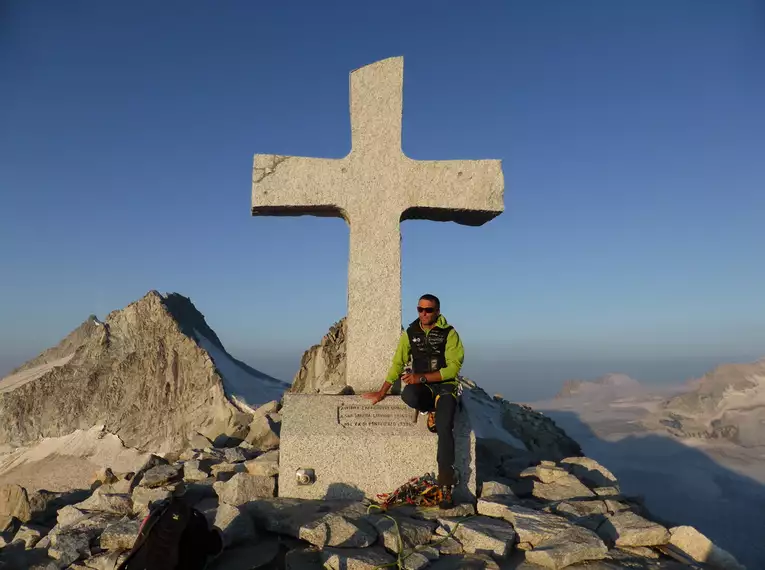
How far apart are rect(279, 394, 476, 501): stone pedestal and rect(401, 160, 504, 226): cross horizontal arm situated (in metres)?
2.73

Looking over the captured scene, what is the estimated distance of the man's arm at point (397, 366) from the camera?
5832 mm

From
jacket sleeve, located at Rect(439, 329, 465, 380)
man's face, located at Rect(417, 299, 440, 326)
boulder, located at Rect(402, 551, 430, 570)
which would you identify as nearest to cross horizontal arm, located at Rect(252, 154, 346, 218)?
man's face, located at Rect(417, 299, 440, 326)

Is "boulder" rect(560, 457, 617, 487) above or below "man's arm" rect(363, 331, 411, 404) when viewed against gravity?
below

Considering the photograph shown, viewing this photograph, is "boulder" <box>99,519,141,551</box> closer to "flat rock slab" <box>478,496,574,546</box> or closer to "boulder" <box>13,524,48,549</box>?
"boulder" <box>13,524,48,549</box>

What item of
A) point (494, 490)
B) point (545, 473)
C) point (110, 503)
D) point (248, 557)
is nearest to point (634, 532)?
point (494, 490)

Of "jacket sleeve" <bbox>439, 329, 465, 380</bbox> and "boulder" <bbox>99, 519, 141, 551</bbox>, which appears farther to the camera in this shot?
"jacket sleeve" <bbox>439, 329, 465, 380</bbox>

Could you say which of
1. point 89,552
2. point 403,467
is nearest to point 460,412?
point 403,467

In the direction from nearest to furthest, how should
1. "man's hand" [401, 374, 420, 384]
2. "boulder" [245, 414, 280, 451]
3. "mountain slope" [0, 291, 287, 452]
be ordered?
"man's hand" [401, 374, 420, 384]
"boulder" [245, 414, 280, 451]
"mountain slope" [0, 291, 287, 452]

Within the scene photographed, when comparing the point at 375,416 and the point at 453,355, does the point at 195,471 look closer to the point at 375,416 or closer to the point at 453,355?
the point at 375,416

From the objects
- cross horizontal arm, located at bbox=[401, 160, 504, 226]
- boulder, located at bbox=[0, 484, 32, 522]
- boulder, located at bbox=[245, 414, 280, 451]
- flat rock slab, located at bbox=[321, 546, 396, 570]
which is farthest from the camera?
boulder, located at bbox=[245, 414, 280, 451]

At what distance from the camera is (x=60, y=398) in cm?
2002

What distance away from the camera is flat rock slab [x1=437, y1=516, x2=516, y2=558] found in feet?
14.4

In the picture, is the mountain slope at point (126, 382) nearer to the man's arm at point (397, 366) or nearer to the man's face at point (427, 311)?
the man's arm at point (397, 366)

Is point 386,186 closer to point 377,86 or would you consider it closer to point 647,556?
point 377,86
